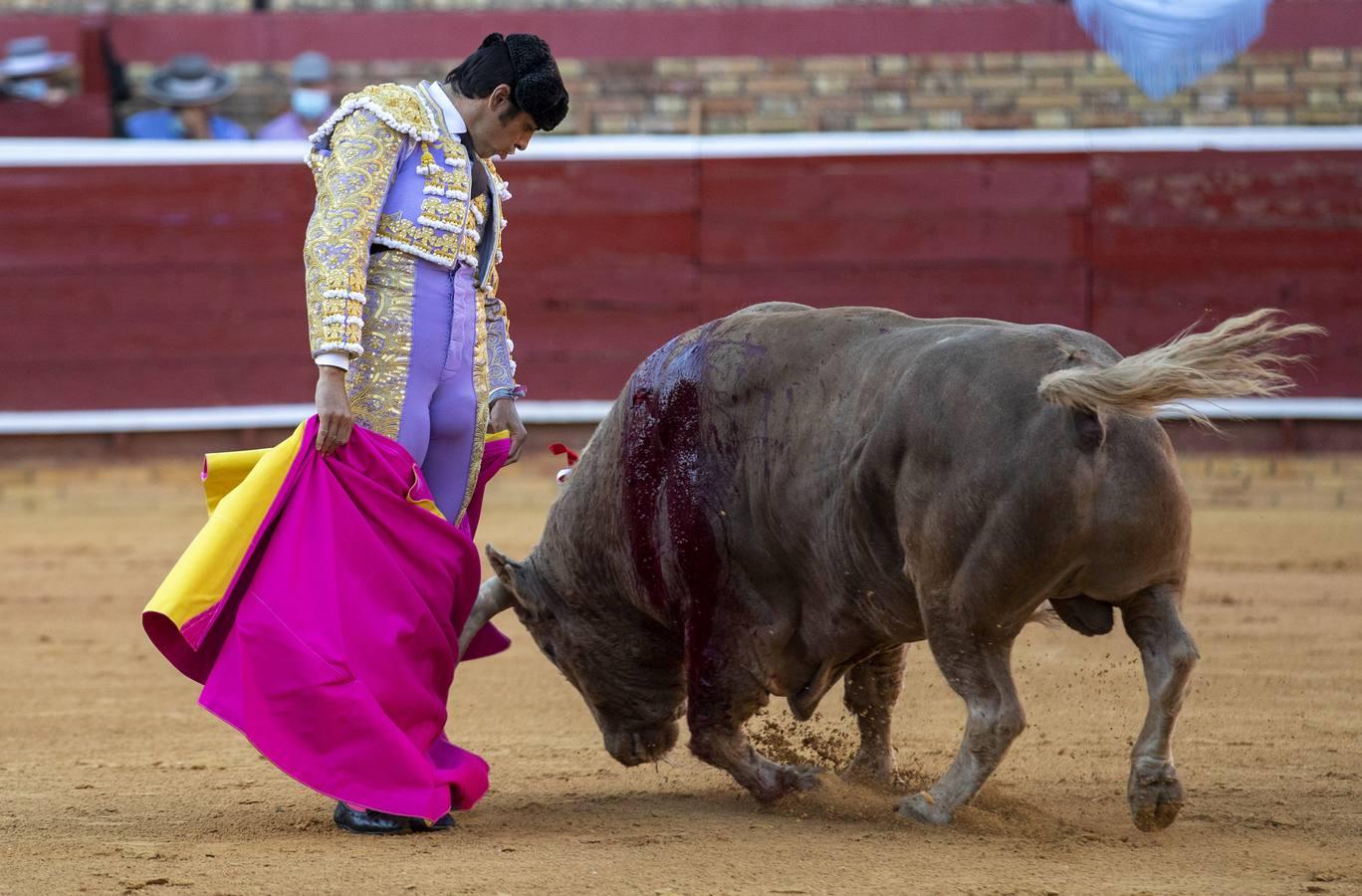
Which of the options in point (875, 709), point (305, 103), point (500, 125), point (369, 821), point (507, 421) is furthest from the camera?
point (305, 103)

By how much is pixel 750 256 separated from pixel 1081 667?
14.1 feet

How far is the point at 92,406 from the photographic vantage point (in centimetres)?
859

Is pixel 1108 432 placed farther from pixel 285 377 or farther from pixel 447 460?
pixel 285 377

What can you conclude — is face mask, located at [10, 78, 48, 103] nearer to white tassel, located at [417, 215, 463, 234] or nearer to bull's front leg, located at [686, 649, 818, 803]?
white tassel, located at [417, 215, 463, 234]

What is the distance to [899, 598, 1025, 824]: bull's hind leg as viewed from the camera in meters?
2.65

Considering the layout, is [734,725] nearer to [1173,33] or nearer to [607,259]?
[607,259]

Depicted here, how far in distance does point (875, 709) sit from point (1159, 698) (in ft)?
2.50

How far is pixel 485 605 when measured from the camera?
334cm

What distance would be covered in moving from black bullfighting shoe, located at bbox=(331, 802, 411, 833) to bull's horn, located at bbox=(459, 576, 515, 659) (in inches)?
17.2

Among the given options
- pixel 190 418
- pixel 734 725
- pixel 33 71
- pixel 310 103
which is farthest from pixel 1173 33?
pixel 734 725

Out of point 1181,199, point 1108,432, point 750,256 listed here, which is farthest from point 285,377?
point 1108,432

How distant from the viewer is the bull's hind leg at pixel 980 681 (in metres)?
2.65

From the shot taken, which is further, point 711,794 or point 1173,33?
point 1173,33

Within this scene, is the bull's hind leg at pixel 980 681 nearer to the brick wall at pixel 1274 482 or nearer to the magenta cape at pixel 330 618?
the magenta cape at pixel 330 618
